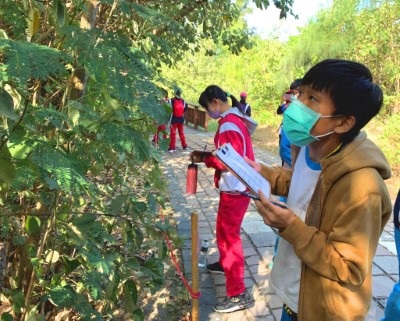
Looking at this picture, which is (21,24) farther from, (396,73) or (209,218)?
(396,73)

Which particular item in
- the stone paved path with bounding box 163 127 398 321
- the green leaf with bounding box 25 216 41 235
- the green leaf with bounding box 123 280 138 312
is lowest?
the stone paved path with bounding box 163 127 398 321

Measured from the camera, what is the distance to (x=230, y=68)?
21.7 metres

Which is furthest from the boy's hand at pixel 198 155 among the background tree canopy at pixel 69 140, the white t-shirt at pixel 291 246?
the white t-shirt at pixel 291 246

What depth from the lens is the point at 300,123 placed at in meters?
1.54

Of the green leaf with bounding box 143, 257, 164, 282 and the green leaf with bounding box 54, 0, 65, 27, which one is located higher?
the green leaf with bounding box 54, 0, 65, 27

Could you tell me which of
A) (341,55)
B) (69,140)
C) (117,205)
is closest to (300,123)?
(117,205)

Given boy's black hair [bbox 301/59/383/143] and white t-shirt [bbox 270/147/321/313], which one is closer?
boy's black hair [bbox 301/59/383/143]

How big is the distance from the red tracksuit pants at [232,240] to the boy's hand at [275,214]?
4.90ft

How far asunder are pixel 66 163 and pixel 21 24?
0.82 meters

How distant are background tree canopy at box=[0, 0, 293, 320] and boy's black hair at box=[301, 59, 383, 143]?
627 millimetres

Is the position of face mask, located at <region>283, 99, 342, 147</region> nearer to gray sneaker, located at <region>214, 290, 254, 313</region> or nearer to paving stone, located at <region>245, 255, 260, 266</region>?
gray sneaker, located at <region>214, 290, 254, 313</region>

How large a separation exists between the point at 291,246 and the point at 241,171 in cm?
40

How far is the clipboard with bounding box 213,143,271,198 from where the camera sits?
4.99ft

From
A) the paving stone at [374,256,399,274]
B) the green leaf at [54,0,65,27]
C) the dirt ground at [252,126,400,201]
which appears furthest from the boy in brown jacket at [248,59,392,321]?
the dirt ground at [252,126,400,201]
